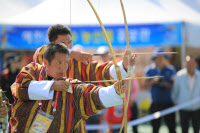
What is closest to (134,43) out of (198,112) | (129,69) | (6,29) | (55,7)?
(198,112)

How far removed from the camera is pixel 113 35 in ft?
22.5

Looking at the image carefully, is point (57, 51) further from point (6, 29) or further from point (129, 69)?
point (6, 29)

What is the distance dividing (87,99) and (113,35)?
434 cm

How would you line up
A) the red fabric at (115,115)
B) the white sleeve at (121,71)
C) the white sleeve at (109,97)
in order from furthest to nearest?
the red fabric at (115,115)
the white sleeve at (121,71)
the white sleeve at (109,97)

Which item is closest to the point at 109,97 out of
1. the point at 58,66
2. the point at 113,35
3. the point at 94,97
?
the point at 94,97

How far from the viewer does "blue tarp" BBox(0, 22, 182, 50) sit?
22.2 ft

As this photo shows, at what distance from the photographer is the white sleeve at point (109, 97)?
2.48 m

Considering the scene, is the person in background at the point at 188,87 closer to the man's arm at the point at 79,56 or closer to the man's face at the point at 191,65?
the man's face at the point at 191,65

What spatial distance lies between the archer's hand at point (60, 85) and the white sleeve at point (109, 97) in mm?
253

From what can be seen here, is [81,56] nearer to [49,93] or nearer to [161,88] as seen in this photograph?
[49,93]

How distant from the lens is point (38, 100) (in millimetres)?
2666

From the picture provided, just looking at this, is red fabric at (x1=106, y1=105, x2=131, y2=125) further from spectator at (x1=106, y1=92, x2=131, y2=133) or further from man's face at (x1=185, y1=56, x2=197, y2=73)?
man's face at (x1=185, y1=56, x2=197, y2=73)

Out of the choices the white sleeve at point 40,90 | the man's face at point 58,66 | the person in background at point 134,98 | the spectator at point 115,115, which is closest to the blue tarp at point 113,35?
the person in background at point 134,98

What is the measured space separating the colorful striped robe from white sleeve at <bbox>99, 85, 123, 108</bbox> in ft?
0.15
